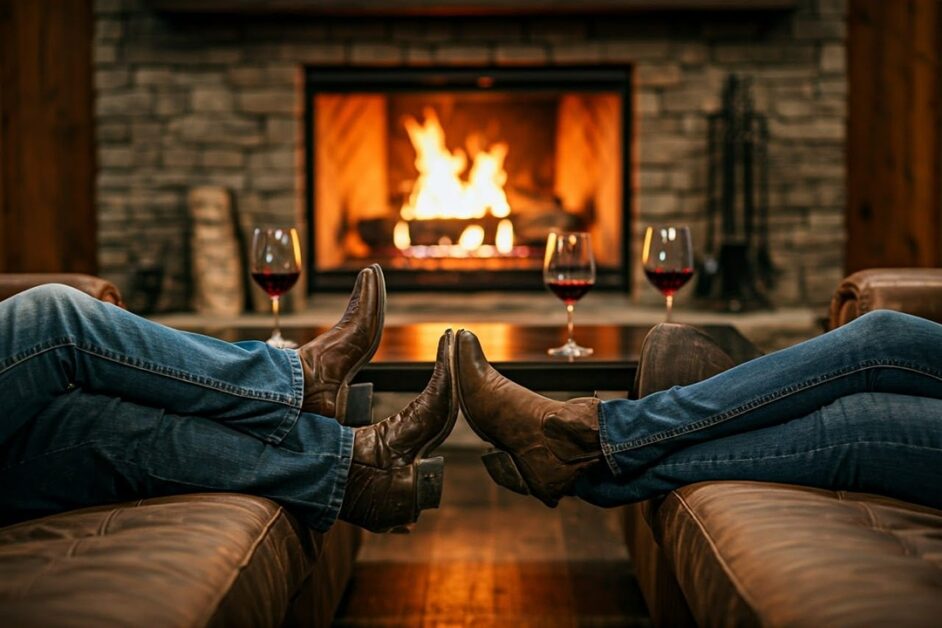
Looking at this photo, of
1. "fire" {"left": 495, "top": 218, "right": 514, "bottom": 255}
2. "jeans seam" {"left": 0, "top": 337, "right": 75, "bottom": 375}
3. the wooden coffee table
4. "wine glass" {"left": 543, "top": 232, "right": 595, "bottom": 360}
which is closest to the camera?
"jeans seam" {"left": 0, "top": 337, "right": 75, "bottom": 375}

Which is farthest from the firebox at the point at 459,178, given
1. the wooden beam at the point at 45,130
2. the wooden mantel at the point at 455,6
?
the wooden beam at the point at 45,130

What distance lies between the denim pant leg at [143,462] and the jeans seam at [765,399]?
1.51ft

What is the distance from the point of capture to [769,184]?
384 centimetres

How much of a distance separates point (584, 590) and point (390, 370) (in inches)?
25.5

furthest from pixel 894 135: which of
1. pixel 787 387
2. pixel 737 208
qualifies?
pixel 787 387

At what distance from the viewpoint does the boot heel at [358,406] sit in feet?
6.17

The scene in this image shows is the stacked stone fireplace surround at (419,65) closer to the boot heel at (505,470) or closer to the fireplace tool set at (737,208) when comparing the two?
the fireplace tool set at (737,208)

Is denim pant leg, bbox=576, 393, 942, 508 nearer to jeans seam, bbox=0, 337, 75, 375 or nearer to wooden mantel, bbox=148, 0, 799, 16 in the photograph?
jeans seam, bbox=0, 337, 75, 375

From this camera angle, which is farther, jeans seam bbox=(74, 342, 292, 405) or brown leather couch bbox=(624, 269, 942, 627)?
jeans seam bbox=(74, 342, 292, 405)

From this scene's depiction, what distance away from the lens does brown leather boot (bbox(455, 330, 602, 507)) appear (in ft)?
5.58

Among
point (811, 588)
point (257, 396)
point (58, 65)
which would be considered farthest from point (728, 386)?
point (58, 65)

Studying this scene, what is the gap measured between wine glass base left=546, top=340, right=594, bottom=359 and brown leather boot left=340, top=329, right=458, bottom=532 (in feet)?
1.06

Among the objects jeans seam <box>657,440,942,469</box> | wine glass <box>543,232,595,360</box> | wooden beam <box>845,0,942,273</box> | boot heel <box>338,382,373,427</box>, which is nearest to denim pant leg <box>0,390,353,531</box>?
boot heel <box>338,382,373,427</box>

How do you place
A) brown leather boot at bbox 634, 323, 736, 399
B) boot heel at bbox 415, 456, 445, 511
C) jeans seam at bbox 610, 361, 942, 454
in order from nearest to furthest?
jeans seam at bbox 610, 361, 942, 454 → boot heel at bbox 415, 456, 445, 511 → brown leather boot at bbox 634, 323, 736, 399
